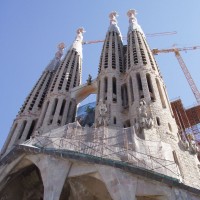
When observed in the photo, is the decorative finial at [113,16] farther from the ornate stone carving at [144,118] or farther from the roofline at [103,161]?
the roofline at [103,161]

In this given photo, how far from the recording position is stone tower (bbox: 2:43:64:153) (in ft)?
96.3

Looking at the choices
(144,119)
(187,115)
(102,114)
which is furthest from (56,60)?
(144,119)

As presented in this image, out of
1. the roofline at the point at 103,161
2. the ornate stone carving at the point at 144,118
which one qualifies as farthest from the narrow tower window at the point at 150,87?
the roofline at the point at 103,161

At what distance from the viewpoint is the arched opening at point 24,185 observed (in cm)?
1958

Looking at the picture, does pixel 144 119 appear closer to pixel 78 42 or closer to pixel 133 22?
pixel 133 22

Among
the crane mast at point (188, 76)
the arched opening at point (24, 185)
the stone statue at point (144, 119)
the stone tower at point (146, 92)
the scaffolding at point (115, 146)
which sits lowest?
the arched opening at point (24, 185)

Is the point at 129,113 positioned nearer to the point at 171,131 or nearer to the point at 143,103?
the point at 143,103

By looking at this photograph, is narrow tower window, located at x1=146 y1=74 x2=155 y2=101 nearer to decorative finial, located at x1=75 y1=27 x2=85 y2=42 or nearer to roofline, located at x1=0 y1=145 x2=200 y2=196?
roofline, located at x1=0 y1=145 x2=200 y2=196

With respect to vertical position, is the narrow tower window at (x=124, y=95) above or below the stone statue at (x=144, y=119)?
above

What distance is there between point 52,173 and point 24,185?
180 inches

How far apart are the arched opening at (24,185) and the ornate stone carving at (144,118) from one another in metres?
6.87

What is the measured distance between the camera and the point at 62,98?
3300 cm

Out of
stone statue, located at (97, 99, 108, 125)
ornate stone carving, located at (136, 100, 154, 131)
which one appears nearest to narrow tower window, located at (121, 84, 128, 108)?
stone statue, located at (97, 99, 108, 125)

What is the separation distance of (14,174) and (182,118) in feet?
69.0
